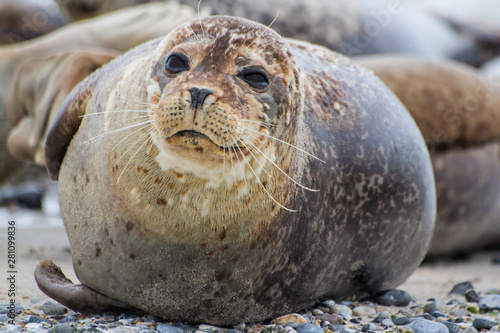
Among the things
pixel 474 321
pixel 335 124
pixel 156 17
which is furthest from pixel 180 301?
pixel 156 17

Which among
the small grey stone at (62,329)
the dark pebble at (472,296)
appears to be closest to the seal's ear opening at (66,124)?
the small grey stone at (62,329)

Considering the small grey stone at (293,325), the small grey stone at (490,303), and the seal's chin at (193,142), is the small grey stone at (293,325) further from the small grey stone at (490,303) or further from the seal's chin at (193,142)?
the small grey stone at (490,303)

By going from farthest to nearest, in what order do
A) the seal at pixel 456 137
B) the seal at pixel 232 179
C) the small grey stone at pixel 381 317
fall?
1. the seal at pixel 456 137
2. the small grey stone at pixel 381 317
3. the seal at pixel 232 179

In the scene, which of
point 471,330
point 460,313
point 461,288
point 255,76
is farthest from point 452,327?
point 255,76

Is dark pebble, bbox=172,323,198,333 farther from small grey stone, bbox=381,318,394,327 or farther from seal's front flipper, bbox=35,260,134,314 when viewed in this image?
small grey stone, bbox=381,318,394,327

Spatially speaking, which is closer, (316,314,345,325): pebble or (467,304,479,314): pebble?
(316,314,345,325): pebble

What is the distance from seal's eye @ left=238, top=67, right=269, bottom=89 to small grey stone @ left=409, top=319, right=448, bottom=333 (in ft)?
3.83

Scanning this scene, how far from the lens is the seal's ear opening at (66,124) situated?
10.8ft

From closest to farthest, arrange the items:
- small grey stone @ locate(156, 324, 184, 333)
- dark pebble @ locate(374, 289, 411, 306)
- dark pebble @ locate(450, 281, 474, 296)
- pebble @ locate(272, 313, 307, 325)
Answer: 1. small grey stone @ locate(156, 324, 184, 333)
2. pebble @ locate(272, 313, 307, 325)
3. dark pebble @ locate(374, 289, 411, 306)
4. dark pebble @ locate(450, 281, 474, 296)

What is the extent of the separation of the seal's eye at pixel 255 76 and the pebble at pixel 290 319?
3.29 feet

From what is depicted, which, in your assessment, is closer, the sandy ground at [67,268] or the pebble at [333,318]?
the pebble at [333,318]

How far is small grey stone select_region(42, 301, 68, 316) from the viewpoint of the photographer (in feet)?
9.66

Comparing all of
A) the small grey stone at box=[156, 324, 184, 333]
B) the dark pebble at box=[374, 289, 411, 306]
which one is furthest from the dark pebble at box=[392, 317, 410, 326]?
the small grey stone at box=[156, 324, 184, 333]

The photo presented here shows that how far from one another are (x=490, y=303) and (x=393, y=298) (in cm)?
44
